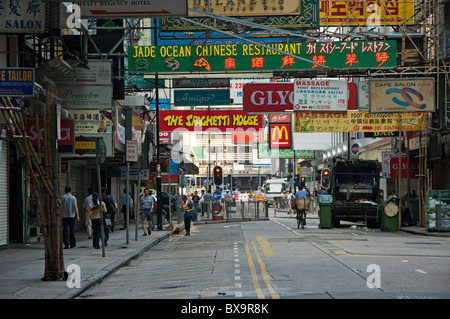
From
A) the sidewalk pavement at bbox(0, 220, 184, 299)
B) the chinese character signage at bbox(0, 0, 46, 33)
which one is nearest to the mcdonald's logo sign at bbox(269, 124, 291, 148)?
the sidewalk pavement at bbox(0, 220, 184, 299)

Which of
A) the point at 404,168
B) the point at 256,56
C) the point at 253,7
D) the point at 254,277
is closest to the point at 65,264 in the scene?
the point at 254,277

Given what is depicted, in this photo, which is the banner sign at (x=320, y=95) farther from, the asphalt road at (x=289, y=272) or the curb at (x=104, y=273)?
the curb at (x=104, y=273)

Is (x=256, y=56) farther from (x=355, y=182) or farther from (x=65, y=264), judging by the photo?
(x=65, y=264)

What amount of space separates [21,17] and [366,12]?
64.1 ft

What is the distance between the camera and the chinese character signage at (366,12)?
3209cm

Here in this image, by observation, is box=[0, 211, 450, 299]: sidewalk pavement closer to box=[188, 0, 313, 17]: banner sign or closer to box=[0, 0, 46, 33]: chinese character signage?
box=[0, 0, 46, 33]: chinese character signage

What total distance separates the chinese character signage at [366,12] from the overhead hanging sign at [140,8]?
2036 centimetres

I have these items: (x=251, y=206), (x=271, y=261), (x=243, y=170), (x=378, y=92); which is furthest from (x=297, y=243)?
(x=243, y=170)

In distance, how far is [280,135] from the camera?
54812mm

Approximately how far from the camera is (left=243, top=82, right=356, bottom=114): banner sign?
29.7 metres

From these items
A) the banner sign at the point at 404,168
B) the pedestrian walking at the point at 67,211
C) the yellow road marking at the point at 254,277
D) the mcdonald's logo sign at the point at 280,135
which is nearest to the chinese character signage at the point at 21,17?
the yellow road marking at the point at 254,277

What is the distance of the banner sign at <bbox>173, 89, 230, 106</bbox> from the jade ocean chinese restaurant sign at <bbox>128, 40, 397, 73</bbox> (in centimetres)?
414
